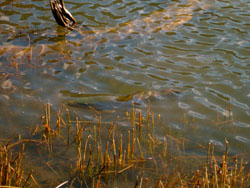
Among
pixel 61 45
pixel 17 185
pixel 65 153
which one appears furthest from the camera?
pixel 61 45

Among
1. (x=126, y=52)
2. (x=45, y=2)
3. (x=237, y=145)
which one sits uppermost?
(x=45, y=2)

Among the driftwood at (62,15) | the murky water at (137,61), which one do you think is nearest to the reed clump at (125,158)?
the murky water at (137,61)

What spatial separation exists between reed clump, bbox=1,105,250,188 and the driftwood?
11.5 feet

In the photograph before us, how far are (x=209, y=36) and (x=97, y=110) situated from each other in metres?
3.39

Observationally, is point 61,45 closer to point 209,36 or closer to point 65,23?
point 65,23

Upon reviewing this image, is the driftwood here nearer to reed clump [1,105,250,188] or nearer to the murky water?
the murky water

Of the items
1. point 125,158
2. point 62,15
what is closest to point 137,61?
point 62,15

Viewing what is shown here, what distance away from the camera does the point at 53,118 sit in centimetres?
496

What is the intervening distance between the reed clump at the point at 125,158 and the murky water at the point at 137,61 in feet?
1.11

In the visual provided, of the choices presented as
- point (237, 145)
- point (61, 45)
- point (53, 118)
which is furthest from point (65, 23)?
point (237, 145)

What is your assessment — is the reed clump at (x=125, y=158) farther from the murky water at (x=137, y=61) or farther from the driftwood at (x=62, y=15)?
the driftwood at (x=62, y=15)

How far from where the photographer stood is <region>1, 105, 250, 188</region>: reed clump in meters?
3.67

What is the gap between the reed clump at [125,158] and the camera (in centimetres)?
367

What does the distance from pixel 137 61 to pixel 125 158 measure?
112 inches
